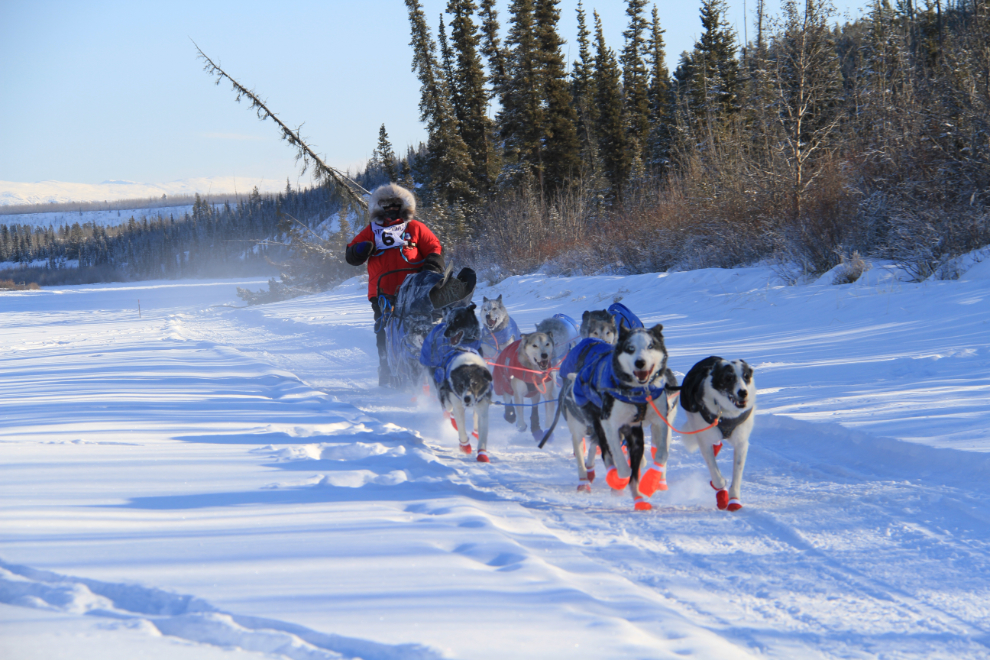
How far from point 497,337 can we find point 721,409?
3.16 meters

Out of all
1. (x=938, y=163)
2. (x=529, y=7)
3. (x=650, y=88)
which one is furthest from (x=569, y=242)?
(x=650, y=88)

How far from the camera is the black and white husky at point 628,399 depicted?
3462 mm

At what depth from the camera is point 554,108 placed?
3409cm

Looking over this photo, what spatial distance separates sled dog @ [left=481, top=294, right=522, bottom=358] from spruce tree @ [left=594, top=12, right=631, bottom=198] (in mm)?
34594

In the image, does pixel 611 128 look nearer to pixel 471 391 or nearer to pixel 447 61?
pixel 447 61

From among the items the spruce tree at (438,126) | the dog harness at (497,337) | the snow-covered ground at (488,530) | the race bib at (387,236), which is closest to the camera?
the snow-covered ground at (488,530)

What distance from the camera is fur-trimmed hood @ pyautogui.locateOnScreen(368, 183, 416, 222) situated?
685 cm

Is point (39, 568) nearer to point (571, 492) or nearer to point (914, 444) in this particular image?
point (571, 492)

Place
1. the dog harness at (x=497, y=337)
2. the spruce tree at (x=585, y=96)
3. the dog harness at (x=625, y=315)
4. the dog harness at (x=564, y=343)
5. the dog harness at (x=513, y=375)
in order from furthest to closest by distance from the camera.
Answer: the spruce tree at (x=585, y=96) → the dog harness at (x=497, y=337) → the dog harness at (x=564, y=343) → the dog harness at (x=513, y=375) → the dog harness at (x=625, y=315)

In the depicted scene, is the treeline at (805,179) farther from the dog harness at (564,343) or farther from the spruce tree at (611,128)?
the spruce tree at (611,128)

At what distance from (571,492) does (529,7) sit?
107 feet

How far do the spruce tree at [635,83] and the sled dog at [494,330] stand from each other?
36672 mm

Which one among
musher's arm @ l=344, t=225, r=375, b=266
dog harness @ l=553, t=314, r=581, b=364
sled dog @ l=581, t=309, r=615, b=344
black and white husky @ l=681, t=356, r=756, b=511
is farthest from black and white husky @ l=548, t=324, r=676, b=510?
musher's arm @ l=344, t=225, r=375, b=266

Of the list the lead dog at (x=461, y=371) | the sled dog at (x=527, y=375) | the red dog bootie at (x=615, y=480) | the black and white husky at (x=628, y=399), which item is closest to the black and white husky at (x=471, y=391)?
the lead dog at (x=461, y=371)
